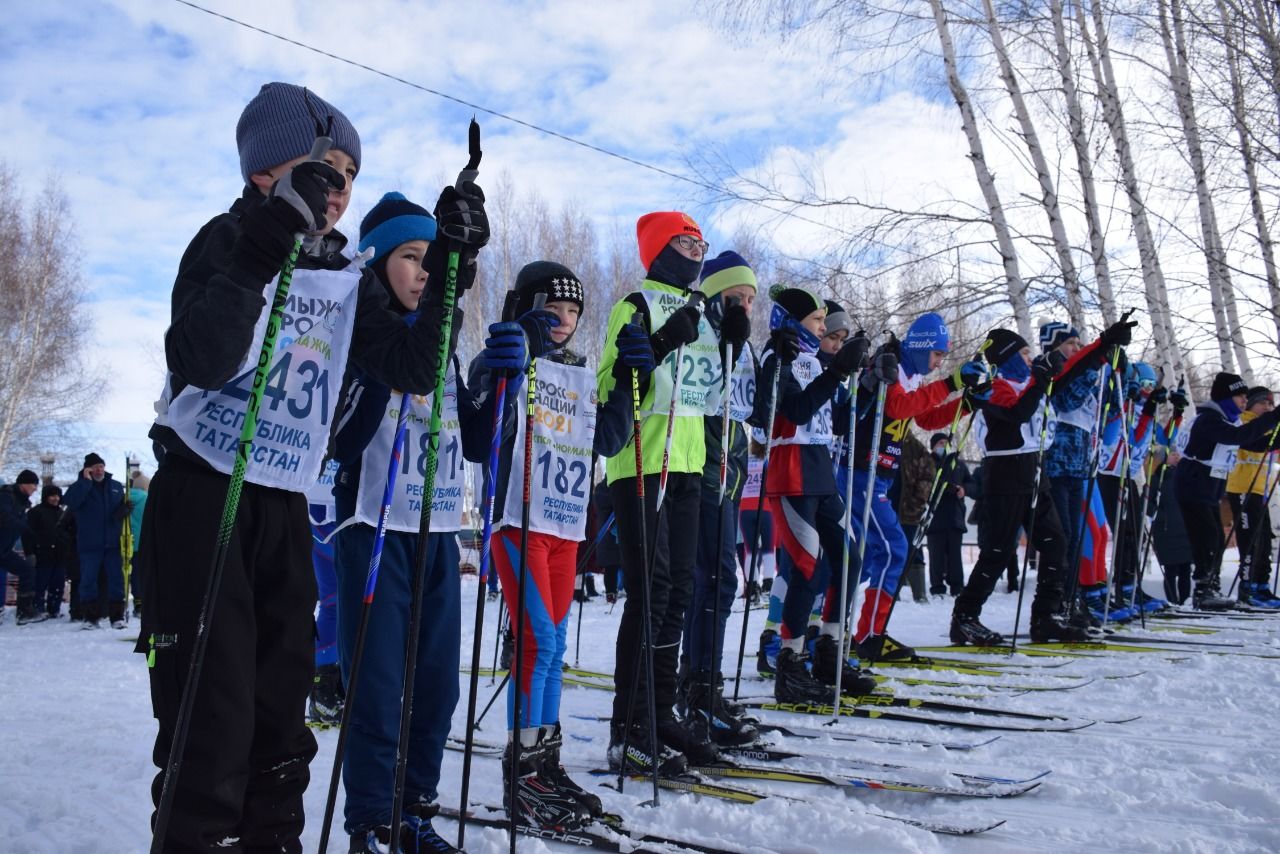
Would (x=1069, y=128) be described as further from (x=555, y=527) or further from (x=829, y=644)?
(x=555, y=527)

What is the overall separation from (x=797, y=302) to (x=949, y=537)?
8211 mm

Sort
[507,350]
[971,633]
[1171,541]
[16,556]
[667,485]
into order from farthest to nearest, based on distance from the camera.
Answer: [16,556]
[1171,541]
[971,633]
[667,485]
[507,350]

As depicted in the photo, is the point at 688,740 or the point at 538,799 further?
the point at 688,740

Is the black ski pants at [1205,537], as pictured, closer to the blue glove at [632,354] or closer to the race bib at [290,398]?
the blue glove at [632,354]

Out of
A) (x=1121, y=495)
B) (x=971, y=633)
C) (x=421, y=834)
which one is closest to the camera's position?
(x=421, y=834)

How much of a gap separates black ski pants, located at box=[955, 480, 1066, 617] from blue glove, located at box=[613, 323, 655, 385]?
13.0 ft

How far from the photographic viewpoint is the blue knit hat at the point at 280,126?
226 cm

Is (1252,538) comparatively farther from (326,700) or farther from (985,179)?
(326,700)

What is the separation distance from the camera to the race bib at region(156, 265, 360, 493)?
80.5 inches

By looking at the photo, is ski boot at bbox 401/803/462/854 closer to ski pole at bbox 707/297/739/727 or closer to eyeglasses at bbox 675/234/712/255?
ski pole at bbox 707/297/739/727

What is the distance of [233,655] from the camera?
6.34ft

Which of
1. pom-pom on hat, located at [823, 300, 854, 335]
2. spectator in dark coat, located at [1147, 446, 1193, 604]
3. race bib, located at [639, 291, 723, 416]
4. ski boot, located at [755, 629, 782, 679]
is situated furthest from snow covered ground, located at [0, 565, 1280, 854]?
spectator in dark coat, located at [1147, 446, 1193, 604]

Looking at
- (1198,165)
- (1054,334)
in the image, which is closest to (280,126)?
(1054,334)

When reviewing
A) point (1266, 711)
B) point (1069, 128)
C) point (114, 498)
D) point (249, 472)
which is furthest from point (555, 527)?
point (1069, 128)
